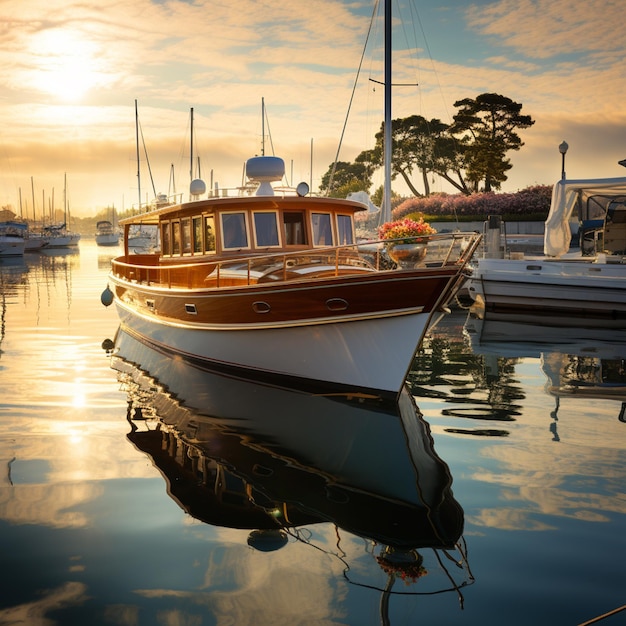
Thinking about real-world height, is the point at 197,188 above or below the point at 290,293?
above

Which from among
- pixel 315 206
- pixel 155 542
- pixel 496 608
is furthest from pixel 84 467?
pixel 315 206

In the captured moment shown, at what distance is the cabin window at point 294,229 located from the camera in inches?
473

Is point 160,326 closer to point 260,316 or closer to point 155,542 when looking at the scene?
point 260,316

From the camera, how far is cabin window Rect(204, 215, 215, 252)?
39.8 feet

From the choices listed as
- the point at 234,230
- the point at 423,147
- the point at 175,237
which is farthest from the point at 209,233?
the point at 423,147

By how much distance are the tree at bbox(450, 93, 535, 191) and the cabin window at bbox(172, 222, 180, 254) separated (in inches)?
1425

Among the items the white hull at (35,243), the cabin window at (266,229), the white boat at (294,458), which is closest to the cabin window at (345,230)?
the cabin window at (266,229)

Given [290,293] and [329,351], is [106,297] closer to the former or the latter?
[290,293]

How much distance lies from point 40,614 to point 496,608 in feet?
9.37

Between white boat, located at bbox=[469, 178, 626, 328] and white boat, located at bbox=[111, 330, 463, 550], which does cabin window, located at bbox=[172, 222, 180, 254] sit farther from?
white boat, located at bbox=[469, 178, 626, 328]

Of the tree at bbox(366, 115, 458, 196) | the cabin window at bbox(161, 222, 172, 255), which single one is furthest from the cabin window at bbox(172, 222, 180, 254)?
the tree at bbox(366, 115, 458, 196)

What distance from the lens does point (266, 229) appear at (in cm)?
1186

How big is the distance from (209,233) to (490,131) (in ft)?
128

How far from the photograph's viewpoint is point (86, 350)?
14.0 metres
